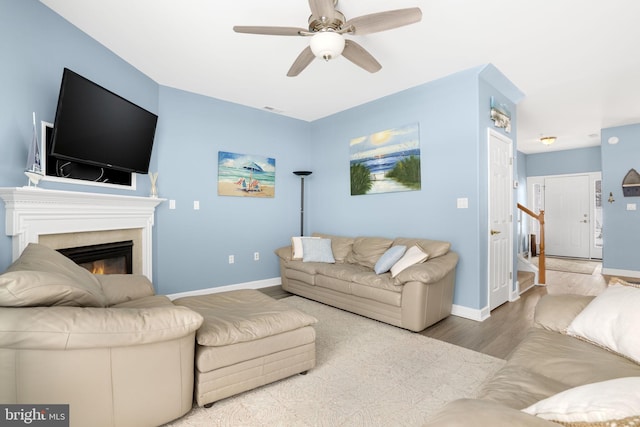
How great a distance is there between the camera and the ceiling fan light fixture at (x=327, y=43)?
6.93 feet

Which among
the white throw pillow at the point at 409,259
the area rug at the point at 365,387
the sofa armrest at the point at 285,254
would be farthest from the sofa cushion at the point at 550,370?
the sofa armrest at the point at 285,254

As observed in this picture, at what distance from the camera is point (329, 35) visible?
2.11 meters

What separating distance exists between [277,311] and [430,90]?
120 inches

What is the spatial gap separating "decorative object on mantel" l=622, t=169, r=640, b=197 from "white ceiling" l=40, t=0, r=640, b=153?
1.65 metres

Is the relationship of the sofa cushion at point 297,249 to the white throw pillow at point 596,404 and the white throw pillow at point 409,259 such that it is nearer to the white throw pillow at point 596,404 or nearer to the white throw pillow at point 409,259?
the white throw pillow at point 409,259

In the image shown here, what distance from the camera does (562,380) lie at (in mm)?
1206

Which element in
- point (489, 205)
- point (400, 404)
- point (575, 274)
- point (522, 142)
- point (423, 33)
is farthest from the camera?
point (522, 142)

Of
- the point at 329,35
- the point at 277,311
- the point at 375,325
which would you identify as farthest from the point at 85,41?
the point at 375,325

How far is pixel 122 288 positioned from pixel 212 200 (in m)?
1.95

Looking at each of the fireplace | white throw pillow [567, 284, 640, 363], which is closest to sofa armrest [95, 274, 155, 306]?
the fireplace

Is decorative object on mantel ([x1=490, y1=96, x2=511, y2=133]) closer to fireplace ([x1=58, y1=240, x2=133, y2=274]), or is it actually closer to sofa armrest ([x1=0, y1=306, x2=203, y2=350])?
sofa armrest ([x1=0, y1=306, x2=203, y2=350])

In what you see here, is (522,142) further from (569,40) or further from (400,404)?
(400,404)

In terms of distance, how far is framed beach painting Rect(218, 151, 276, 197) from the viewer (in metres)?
4.20

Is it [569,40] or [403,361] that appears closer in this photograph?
[403,361]
